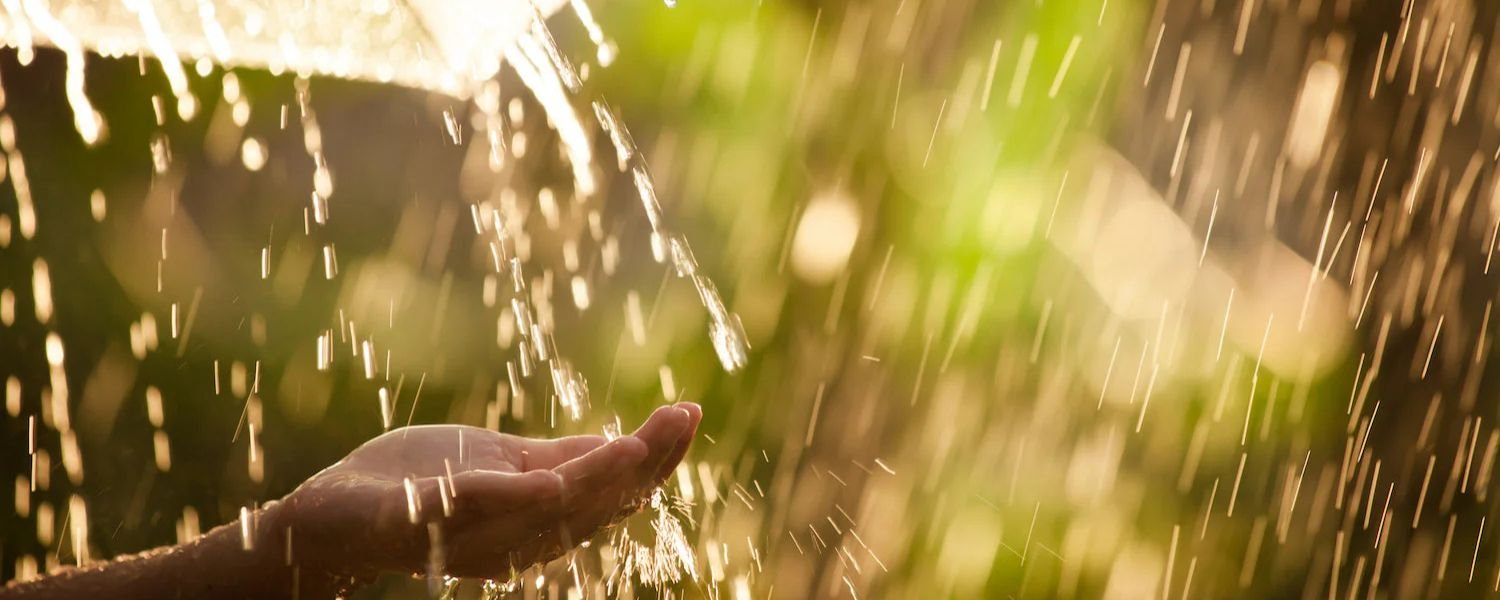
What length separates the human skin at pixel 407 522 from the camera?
1.05 m

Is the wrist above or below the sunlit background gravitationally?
below

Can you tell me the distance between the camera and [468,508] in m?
1.04

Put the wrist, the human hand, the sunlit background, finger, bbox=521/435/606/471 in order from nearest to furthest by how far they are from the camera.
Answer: the human hand
the wrist
finger, bbox=521/435/606/471
the sunlit background

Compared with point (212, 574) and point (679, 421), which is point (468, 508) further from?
point (212, 574)

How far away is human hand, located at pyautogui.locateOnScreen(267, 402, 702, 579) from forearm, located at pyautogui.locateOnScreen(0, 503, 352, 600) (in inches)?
0.7

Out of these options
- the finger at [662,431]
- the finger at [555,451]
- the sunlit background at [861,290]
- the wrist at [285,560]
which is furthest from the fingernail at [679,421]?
the sunlit background at [861,290]

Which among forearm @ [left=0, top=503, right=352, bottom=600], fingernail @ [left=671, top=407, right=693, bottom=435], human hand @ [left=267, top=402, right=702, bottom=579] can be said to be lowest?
forearm @ [left=0, top=503, right=352, bottom=600]

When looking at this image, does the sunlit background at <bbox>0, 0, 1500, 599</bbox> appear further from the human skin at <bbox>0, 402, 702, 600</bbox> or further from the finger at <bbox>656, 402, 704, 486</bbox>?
the finger at <bbox>656, 402, 704, 486</bbox>

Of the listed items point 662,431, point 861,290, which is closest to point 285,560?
point 662,431

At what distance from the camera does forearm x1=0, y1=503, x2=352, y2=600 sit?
1.19m

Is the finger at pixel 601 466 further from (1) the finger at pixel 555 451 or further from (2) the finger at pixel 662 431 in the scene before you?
(1) the finger at pixel 555 451

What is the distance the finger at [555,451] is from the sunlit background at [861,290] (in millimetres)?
1542

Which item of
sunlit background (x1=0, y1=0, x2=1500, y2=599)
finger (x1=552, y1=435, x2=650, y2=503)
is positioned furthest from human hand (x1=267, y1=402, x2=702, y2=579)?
sunlit background (x1=0, y1=0, x2=1500, y2=599)

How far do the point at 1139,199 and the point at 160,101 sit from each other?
10.6ft
